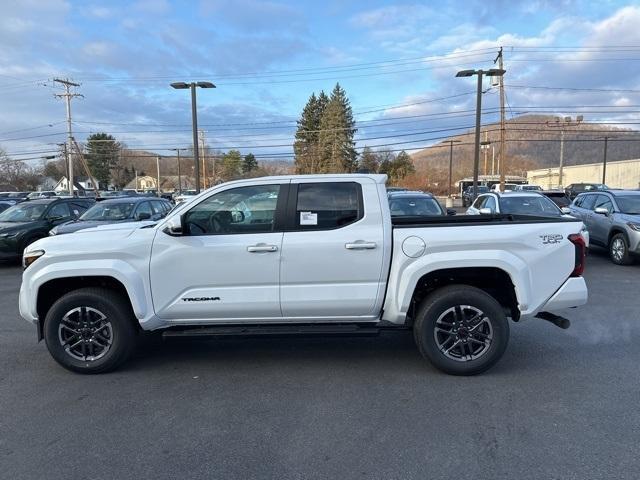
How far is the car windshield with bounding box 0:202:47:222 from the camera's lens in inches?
504

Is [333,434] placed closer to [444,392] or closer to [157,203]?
[444,392]

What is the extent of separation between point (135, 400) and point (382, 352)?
8.28ft

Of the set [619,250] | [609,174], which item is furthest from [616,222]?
[609,174]

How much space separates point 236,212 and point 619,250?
9.90 m

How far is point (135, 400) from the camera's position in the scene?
4.20 m

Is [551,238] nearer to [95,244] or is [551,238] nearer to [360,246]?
[360,246]

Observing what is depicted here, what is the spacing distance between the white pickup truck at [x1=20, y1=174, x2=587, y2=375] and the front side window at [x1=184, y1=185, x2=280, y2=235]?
0.03 feet

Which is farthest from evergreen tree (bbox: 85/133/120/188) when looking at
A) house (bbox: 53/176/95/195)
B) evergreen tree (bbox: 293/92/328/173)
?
evergreen tree (bbox: 293/92/328/173)

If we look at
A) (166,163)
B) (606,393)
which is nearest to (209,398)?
(606,393)

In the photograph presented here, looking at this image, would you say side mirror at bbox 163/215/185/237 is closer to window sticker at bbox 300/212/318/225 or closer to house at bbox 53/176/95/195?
window sticker at bbox 300/212/318/225

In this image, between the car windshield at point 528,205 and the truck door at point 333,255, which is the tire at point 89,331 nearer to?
the truck door at point 333,255

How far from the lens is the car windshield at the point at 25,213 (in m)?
12.8

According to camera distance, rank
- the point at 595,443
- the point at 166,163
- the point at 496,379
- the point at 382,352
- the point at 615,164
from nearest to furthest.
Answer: the point at 595,443 → the point at 496,379 → the point at 382,352 → the point at 615,164 → the point at 166,163

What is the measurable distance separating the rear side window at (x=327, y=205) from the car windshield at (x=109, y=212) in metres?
9.11
